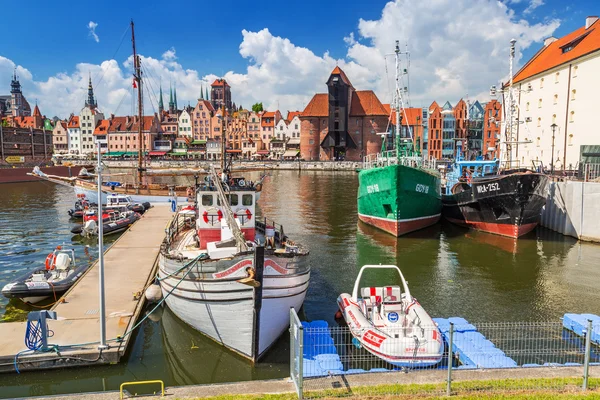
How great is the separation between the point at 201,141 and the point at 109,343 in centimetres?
11958

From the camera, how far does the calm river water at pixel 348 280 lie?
11477mm

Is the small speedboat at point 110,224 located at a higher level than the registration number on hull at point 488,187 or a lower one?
lower

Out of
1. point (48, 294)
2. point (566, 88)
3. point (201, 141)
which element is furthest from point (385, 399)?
point (201, 141)

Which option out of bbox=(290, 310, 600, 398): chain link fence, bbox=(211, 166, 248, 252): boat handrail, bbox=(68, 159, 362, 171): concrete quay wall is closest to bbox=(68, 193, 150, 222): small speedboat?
bbox=(211, 166, 248, 252): boat handrail

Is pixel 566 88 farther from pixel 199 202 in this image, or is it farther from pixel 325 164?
pixel 325 164

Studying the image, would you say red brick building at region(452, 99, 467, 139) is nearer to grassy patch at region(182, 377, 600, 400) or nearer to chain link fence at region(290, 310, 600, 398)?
chain link fence at region(290, 310, 600, 398)

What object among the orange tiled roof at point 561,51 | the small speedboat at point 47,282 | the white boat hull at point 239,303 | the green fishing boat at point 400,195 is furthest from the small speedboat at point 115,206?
the orange tiled roof at point 561,51

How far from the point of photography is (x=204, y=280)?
12.2 m

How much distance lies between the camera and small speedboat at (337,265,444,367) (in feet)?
36.0

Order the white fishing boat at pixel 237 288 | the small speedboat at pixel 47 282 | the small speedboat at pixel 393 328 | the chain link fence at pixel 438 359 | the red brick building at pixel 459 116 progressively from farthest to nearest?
the red brick building at pixel 459 116, the small speedboat at pixel 47 282, the white fishing boat at pixel 237 288, the small speedboat at pixel 393 328, the chain link fence at pixel 438 359

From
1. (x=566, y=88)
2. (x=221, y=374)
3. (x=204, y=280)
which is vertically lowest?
(x=221, y=374)

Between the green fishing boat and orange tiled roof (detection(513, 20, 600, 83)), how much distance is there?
18.9 m

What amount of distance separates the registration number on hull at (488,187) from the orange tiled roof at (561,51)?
56.7ft

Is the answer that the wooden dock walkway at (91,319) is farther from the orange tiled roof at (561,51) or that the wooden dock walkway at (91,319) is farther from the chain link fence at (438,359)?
the orange tiled roof at (561,51)
